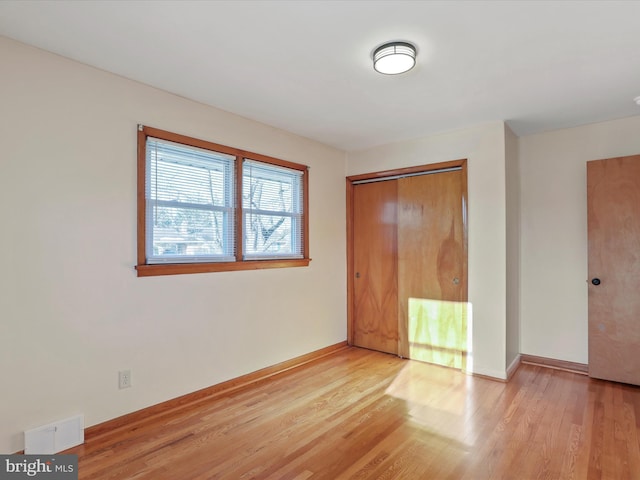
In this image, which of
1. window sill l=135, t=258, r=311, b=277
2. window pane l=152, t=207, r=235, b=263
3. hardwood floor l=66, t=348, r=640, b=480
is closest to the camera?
hardwood floor l=66, t=348, r=640, b=480

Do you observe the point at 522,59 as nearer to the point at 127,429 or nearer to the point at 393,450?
the point at 393,450

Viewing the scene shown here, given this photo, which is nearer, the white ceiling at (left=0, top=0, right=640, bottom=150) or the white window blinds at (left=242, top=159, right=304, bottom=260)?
the white ceiling at (left=0, top=0, right=640, bottom=150)

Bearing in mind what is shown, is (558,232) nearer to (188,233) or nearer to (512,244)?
(512,244)

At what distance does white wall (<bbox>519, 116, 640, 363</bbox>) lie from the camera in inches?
140

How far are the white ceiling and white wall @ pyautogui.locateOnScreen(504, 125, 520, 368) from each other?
1.68 ft

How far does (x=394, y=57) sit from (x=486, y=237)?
2.11 m

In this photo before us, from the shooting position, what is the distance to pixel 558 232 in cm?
370

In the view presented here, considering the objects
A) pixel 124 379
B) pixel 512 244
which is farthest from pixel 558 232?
pixel 124 379

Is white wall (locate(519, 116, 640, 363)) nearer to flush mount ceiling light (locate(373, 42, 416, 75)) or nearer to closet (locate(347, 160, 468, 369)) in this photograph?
closet (locate(347, 160, 468, 369))

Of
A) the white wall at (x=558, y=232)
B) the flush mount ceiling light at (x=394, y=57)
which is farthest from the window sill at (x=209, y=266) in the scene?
the white wall at (x=558, y=232)

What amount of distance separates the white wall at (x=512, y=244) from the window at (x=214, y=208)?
6.85ft

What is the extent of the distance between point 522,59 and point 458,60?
408 mm

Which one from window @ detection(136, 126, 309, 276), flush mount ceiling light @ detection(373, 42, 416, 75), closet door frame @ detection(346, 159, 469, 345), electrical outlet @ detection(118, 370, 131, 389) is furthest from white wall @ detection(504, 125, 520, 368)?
electrical outlet @ detection(118, 370, 131, 389)

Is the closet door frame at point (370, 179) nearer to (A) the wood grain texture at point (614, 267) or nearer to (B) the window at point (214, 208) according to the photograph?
(B) the window at point (214, 208)
